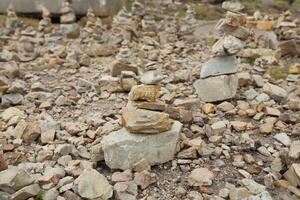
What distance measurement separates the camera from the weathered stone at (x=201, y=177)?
252 inches

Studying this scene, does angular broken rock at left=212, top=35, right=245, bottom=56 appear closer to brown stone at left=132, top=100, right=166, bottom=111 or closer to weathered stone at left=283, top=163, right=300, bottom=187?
brown stone at left=132, top=100, right=166, bottom=111

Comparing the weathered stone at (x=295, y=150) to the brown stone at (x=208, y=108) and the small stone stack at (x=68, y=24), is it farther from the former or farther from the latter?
the small stone stack at (x=68, y=24)

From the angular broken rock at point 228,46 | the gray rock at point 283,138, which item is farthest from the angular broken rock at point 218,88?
the gray rock at point 283,138

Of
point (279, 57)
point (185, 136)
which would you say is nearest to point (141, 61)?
point (279, 57)

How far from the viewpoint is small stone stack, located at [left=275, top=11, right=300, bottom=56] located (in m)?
13.2

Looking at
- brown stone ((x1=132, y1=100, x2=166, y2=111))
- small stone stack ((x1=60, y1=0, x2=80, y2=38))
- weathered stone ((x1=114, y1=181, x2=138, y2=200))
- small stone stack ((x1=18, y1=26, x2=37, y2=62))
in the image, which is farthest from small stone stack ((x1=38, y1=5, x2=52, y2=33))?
weathered stone ((x1=114, y1=181, x2=138, y2=200))

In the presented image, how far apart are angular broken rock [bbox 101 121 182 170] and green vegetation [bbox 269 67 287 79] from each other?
16.9ft

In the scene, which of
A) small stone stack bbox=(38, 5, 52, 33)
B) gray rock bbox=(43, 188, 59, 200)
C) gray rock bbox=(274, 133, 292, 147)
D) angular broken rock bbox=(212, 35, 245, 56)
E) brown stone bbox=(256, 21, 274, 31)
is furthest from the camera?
small stone stack bbox=(38, 5, 52, 33)

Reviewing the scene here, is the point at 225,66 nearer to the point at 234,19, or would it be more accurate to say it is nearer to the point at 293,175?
the point at 234,19

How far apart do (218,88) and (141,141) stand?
2.89 meters

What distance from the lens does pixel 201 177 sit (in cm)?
648

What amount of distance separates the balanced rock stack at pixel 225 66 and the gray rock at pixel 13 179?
13.9 feet

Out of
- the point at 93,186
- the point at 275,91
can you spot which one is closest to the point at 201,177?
the point at 93,186

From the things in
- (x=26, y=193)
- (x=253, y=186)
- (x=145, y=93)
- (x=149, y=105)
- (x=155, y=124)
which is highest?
(x=145, y=93)
